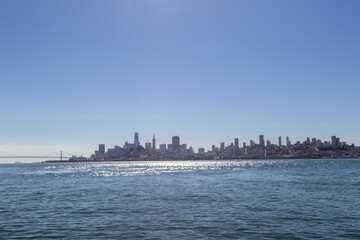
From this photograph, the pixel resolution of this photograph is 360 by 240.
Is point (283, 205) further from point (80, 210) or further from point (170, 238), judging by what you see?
point (80, 210)

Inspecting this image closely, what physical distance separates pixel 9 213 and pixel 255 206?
81.8 feet

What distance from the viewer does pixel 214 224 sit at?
23.3 meters

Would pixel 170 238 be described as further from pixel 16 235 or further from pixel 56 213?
pixel 56 213

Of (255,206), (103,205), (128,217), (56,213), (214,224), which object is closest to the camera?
(214,224)

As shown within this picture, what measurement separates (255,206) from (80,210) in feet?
59.1

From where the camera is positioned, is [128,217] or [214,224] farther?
[128,217]

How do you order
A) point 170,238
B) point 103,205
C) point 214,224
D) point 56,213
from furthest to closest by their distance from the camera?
1. point 103,205
2. point 56,213
3. point 214,224
4. point 170,238

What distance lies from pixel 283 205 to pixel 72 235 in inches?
846

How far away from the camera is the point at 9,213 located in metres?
30.0

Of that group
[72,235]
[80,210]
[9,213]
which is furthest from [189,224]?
[9,213]

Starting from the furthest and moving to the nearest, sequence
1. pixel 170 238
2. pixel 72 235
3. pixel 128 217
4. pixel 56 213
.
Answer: pixel 56 213, pixel 128 217, pixel 72 235, pixel 170 238

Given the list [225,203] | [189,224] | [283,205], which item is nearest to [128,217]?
[189,224]

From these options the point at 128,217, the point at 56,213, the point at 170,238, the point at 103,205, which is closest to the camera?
the point at 170,238

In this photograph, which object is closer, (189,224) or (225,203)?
(189,224)
